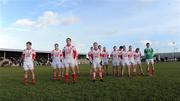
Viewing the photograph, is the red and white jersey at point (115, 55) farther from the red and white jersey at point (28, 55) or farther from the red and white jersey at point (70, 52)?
the red and white jersey at point (28, 55)

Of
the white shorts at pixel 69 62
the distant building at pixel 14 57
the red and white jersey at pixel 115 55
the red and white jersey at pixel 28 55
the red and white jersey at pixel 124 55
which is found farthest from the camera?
the distant building at pixel 14 57

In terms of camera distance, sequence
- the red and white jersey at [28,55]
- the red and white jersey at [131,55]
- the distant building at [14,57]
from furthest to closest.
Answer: the distant building at [14,57] → the red and white jersey at [131,55] → the red and white jersey at [28,55]

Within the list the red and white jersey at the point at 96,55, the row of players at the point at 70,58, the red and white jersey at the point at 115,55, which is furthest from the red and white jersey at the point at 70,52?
the red and white jersey at the point at 115,55

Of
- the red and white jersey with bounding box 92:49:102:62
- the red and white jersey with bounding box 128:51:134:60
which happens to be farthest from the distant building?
the red and white jersey with bounding box 92:49:102:62

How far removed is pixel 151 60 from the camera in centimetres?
2198

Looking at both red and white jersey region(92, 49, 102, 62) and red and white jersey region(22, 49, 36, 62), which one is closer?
red and white jersey region(22, 49, 36, 62)

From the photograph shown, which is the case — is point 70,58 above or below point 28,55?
below

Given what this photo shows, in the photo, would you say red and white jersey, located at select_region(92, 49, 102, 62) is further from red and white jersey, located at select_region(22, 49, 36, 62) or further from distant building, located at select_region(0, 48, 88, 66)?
distant building, located at select_region(0, 48, 88, 66)

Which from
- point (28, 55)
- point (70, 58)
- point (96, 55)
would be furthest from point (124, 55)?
point (28, 55)

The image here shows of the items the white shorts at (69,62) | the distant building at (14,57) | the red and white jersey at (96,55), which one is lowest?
the white shorts at (69,62)

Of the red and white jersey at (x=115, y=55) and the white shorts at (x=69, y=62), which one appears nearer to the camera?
the white shorts at (x=69, y=62)

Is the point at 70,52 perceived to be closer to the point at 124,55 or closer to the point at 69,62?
the point at 69,62

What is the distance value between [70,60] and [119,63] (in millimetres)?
6011

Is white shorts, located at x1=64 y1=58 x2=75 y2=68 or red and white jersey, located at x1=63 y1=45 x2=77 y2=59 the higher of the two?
red and white jersey, located at x1=63 y1=45 x2=77 y2=59
